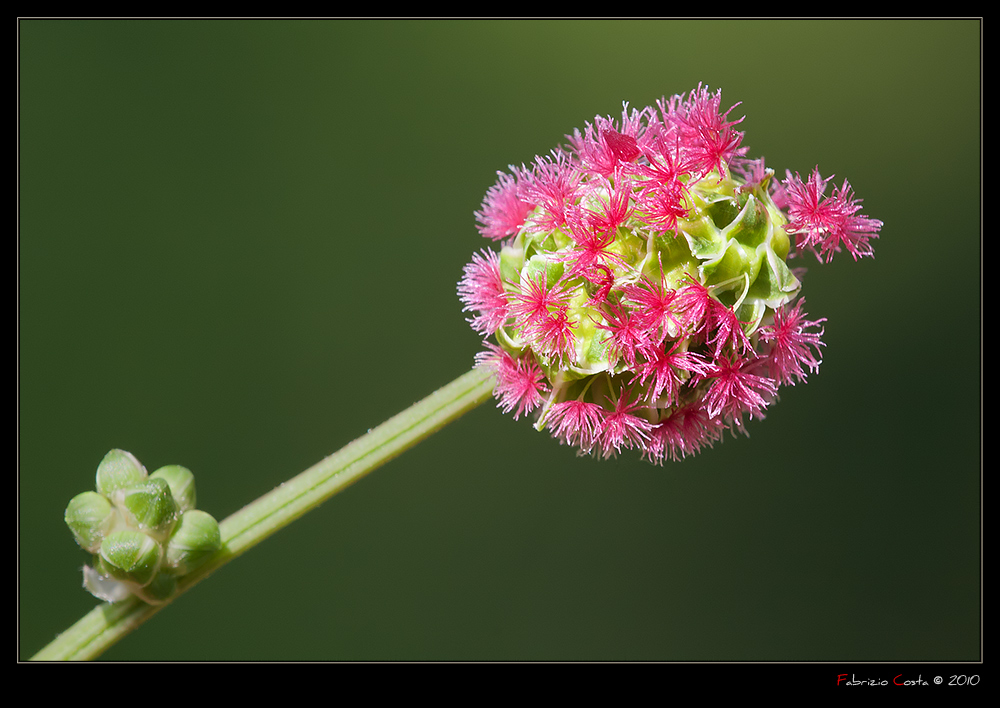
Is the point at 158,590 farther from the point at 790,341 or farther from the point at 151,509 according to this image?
the point at 790,341

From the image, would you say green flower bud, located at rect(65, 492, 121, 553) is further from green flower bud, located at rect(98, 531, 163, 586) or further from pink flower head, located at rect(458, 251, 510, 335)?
pink flower head, located at rect(458, 251, 510, 335)

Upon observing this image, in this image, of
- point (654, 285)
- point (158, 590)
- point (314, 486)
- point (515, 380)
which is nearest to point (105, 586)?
point (158, 590)

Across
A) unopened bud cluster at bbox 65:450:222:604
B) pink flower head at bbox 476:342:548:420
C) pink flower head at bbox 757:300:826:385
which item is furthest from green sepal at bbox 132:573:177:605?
pink flower head at bbox 757:300:826:385

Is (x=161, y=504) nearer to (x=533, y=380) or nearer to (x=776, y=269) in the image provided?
(x=533, y=380)

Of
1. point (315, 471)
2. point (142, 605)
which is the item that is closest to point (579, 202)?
point (315, 471)

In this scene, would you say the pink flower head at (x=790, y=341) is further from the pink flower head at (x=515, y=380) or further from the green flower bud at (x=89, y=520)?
the green flower bud at (x=89, y=520)
